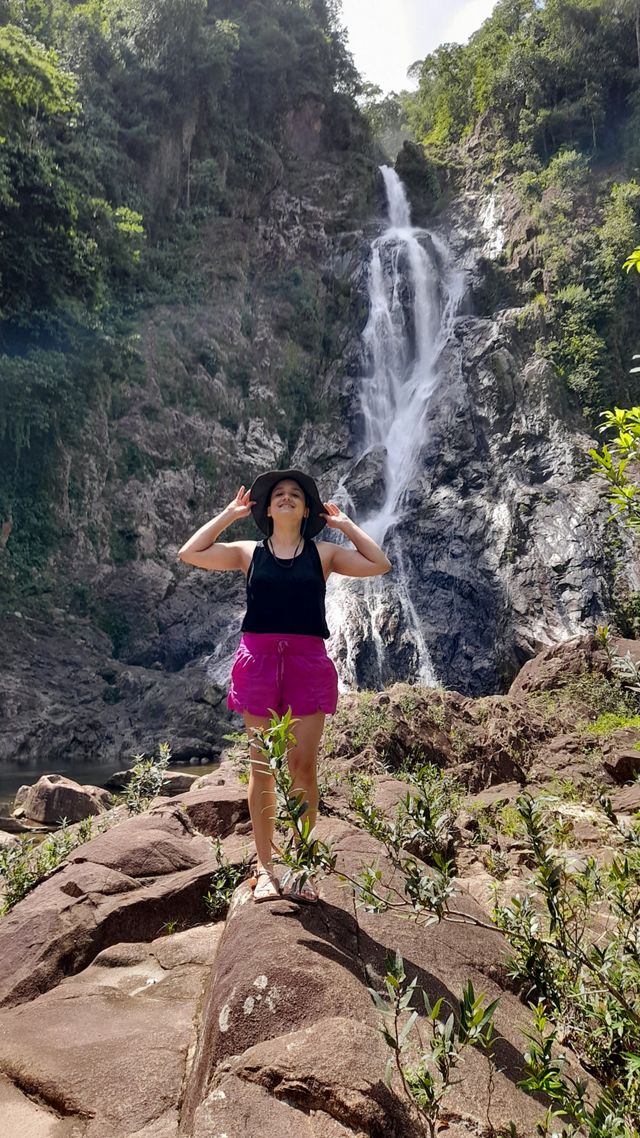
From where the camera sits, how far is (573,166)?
24.2 metres

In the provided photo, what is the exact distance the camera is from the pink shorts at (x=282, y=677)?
2.93 metres

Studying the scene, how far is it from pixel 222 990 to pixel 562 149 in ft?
98.0

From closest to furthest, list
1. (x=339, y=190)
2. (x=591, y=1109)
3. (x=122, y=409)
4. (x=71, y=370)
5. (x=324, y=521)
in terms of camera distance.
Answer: (x=591, y=1109) → (x=324, y=521) → (x=71, y=370) → (x=122, y=409) → (x=339, y=190)

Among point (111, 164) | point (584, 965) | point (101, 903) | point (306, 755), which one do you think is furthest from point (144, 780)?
point (111, 164)

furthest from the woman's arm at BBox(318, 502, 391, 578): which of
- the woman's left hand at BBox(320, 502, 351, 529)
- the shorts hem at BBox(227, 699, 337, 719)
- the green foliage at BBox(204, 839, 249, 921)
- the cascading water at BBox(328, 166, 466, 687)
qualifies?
the cascading water at BBox(328, 166, 466, 687)

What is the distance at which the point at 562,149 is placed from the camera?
83.8ft

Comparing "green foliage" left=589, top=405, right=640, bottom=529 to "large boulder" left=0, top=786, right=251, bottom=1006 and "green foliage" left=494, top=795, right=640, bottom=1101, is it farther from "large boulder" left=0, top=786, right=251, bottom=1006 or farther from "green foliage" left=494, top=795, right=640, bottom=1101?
→ "large boulder" left=0, top=786, right=251, bottom=1006

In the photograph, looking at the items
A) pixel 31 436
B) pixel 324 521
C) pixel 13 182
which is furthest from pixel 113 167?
pixel 324 521

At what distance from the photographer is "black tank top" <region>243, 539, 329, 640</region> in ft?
9.81

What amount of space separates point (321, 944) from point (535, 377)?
69.0ft

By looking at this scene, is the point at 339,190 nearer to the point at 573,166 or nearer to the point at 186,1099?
the point at 573,166

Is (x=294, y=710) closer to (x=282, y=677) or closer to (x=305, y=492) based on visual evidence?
(x=282, y=677)

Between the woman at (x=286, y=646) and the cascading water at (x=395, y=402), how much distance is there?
12886 millimetres

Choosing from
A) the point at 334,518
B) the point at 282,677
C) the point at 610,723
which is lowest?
the point at 610,723
